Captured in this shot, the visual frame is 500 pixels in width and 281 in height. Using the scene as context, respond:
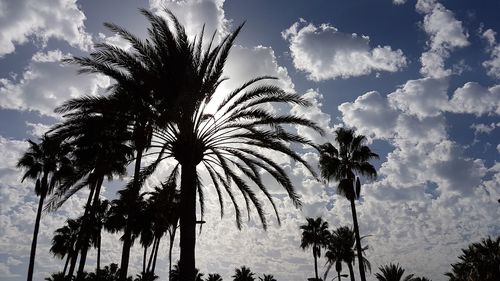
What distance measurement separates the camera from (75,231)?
41188 millimetres

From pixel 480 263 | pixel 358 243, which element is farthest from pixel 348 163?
pixel 480 263

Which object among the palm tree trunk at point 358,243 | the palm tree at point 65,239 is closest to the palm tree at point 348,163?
the palm tree trunk at point 358,243

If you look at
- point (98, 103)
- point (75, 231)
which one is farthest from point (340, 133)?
point (75, 231)

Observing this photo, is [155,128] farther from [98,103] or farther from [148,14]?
[148,14]

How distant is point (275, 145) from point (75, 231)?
33732 millimetres

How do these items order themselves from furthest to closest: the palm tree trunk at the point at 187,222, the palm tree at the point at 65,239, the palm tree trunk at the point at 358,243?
the palm tree at the point at 65,239 → the palm tree trunk at the point at 358,243 → the palm tree trunk at the point at 187,222

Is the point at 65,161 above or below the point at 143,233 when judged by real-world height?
above

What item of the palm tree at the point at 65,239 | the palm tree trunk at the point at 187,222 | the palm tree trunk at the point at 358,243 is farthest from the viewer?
the palm tree at the point at 65,239

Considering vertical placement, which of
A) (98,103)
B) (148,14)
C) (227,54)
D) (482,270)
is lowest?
(482,270)

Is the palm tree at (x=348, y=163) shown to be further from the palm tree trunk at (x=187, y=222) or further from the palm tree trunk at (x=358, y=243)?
the palm tree trunk at (x=187, y=222)

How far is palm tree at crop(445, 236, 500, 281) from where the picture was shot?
3073 centimetres

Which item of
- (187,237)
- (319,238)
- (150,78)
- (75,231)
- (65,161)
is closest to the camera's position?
(187,237)

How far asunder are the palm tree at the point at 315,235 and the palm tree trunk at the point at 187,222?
4039 cm

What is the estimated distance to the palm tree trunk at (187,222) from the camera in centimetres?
1251
